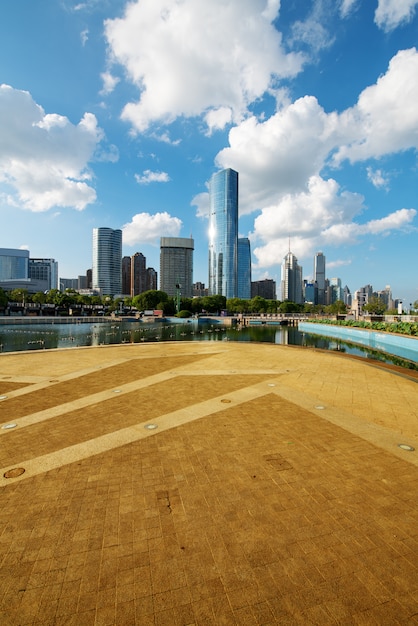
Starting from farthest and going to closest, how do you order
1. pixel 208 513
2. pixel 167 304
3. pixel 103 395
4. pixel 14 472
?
pixel 167 304, pixel 103 395, pixel 14 472, pixel 208 513

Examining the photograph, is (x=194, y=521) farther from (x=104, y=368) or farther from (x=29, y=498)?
(x=104, y=368)

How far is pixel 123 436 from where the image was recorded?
767cm

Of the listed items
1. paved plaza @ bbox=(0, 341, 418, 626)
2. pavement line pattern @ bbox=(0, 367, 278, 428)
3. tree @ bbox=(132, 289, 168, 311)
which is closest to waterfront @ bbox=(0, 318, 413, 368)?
pavement line pattern @ bbox=(0, 367, 278, 428)

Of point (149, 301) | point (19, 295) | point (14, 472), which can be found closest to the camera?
point (14, 472)

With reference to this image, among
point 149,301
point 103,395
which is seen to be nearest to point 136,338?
point 103,395

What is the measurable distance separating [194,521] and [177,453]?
7.25 feet

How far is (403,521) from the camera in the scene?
461 cm

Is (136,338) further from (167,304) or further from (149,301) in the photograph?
(149,301)

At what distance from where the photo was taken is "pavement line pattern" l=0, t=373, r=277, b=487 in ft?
20.2

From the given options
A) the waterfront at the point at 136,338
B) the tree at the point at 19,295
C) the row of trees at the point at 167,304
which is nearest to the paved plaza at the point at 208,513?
the waterfront at the point at 136,338

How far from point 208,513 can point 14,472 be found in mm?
4142

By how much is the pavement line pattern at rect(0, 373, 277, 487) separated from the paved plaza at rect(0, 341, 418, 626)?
48 millimetres

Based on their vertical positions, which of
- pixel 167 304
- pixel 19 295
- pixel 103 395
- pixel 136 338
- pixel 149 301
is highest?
pixel 19 295

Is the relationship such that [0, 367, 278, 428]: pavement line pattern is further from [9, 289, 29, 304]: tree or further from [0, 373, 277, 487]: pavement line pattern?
[9, 289, 29, 304]: tree
